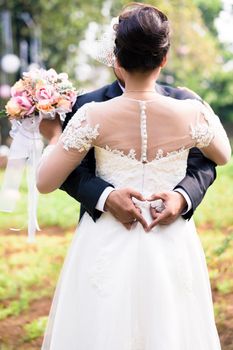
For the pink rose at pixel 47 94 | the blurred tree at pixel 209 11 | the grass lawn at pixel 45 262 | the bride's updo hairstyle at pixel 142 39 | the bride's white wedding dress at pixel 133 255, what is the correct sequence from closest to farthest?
the bride's updo hairstyle at pixel 142 39, the bride's white wedding dress at pixel 133 255, the pink rose at pixel 47 94, the grass lawn at pixel 45 262, the blurred tree at pixel 209 11

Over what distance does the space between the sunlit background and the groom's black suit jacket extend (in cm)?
17

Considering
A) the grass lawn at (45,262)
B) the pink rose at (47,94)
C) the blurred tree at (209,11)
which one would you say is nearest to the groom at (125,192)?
the pink rose at (47,94)

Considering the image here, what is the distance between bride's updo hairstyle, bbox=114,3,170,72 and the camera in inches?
80.5

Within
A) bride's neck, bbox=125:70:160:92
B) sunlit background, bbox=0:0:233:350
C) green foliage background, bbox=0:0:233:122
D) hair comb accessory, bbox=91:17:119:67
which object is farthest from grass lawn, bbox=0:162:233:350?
green foliage background, bbox=0:0:233:122

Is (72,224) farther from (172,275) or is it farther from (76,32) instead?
(76,32)

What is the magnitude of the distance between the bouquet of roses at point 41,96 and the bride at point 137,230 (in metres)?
0.23

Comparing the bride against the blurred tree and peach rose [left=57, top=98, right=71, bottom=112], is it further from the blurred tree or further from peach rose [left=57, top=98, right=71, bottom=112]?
the blurred tree

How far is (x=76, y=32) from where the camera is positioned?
16.2 metres

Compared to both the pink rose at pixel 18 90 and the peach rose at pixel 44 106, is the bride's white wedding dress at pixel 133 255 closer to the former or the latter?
the peach rose at pixel 44 106

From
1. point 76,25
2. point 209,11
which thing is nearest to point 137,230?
point 76,25

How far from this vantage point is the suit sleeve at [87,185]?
2.26m

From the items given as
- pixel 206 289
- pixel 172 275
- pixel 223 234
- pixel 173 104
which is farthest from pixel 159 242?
pixel 223 234

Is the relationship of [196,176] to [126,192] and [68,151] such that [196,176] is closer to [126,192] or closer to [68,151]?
[126,192]

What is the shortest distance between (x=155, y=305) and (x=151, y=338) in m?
0.11
